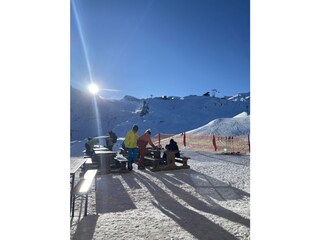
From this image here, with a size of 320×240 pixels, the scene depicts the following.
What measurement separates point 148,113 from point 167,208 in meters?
41.2

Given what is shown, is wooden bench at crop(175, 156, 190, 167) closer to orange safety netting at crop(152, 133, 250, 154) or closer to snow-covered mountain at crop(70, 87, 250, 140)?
orange safety netting at crop(152, 133, 250, 154)

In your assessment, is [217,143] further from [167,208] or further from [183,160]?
[167,208]

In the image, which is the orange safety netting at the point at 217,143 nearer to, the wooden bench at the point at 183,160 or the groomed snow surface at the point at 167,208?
the wooden bench at the point at 183,160

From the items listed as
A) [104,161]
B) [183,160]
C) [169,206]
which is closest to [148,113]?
[183,160]

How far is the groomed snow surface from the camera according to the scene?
220 cm

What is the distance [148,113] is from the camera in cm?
4403

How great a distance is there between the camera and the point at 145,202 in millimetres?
3197

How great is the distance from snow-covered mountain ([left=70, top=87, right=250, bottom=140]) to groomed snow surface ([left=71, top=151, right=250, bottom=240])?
97.9 ft
